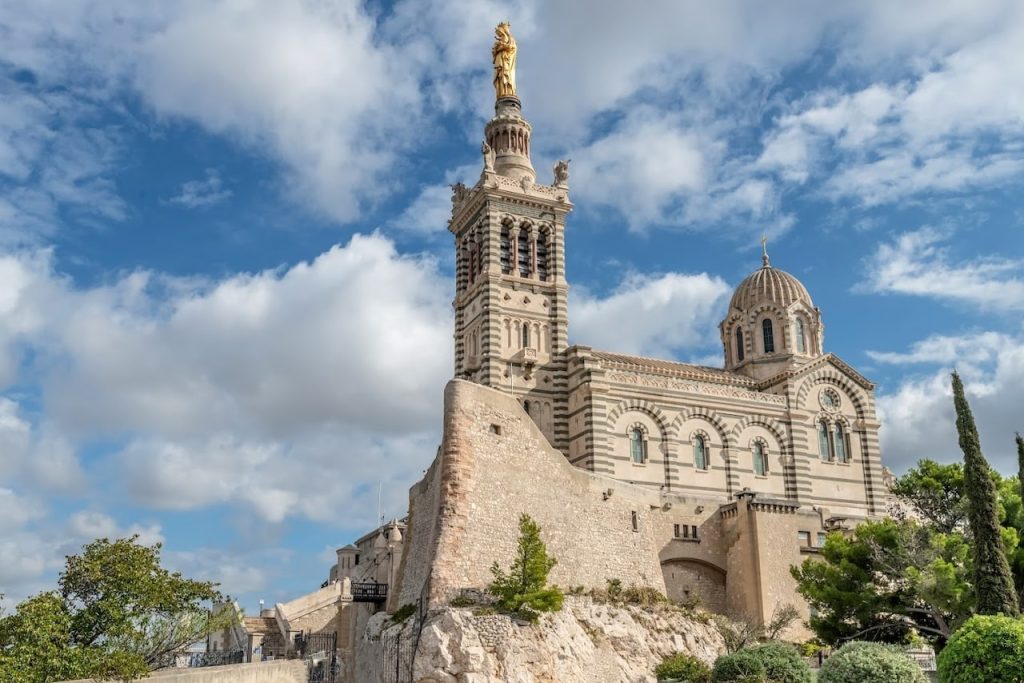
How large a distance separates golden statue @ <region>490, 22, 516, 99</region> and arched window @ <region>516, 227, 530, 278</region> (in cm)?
928

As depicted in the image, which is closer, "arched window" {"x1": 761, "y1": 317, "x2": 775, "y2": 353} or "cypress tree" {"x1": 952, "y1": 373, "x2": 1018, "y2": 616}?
"cypress tree" {"x1": 952, "y1": 373, "x2": 1018, "y2": 616}

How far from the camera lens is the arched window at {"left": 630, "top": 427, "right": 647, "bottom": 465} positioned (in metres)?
51.6

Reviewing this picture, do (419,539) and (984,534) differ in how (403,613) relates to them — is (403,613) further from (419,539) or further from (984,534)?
(984,534)

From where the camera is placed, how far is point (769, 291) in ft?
198

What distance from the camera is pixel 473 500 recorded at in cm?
3466

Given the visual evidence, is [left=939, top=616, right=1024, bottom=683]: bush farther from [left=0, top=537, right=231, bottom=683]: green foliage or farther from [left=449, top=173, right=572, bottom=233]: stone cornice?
[left=449, top=173, right=572, bottom=233]: stone cornice

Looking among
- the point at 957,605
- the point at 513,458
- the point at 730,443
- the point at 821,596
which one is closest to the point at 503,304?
the point at 730,443

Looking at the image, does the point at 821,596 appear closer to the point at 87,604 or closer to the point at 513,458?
the point at 513,458

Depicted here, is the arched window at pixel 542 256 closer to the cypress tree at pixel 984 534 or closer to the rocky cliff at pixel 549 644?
the rocky cliff at pixel 549 644

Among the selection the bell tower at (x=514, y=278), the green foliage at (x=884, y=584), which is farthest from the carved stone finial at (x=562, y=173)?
the green foliage at (x=884, y=584)

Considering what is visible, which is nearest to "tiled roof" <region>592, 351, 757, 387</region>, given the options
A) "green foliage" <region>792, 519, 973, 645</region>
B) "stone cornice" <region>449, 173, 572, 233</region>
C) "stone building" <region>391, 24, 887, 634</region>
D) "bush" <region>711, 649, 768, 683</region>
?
"stone building" <region>391, 24, 887, 634</region>

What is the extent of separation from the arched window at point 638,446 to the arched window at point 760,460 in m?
6.29

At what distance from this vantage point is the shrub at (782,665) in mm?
30375

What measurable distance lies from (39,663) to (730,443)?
33.5m
